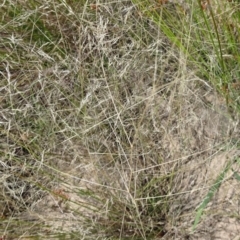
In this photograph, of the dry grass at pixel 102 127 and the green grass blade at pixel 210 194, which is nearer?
the green grass blade at pixel 210 194

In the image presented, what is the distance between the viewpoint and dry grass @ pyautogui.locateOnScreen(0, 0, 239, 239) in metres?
1.42

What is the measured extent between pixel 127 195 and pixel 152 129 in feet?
0.65

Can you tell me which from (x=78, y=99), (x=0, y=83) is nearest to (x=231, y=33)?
(x=78, y=99)

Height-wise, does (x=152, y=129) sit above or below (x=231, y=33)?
below

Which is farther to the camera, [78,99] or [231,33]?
[78,99]

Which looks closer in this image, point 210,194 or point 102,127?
point 210,194

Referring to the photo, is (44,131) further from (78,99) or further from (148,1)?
(148,1)

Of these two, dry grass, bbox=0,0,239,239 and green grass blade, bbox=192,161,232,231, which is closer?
green grass blade, bbox=192,161,232,231

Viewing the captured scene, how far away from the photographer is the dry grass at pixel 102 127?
1.42m

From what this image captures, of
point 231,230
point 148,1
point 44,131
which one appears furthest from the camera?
point 44,131

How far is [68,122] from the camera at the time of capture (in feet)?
5.08

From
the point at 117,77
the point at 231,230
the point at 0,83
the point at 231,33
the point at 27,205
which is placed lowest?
the point at 27,205

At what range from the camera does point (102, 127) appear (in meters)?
1.52

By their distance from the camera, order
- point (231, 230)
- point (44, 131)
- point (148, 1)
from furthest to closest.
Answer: point (44, 131), point (148, 1), point (231, 230)
